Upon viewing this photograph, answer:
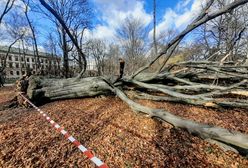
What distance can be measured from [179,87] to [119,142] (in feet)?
8.73

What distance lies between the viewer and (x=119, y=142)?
2.92m

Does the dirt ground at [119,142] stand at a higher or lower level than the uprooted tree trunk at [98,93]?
lower

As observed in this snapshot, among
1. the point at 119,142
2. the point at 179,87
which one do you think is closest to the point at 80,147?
the point at 119,142

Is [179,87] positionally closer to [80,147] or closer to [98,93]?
[98,93]

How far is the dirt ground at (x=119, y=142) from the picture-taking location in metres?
2.41

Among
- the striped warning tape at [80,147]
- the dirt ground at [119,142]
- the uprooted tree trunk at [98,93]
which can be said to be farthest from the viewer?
the uprooted tree trunk at [98,93]

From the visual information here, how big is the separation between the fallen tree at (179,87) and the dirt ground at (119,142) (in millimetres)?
229

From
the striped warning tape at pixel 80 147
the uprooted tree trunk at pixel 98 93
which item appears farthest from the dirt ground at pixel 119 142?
the uprooted tree trunk at pixel 98 93

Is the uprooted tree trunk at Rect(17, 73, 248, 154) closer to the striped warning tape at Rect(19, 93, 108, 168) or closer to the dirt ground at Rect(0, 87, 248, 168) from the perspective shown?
the dirt ground at Rect(0, 87, 248, 168)

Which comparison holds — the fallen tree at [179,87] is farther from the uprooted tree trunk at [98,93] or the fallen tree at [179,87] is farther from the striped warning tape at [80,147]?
the striped warning tape at [80,147]

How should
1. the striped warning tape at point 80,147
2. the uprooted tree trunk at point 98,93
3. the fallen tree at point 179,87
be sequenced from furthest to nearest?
1. the fallen tree at point 179,87
2. the uprooted tree trunk at point 98,93
3. the striped warning tape at point 80,147

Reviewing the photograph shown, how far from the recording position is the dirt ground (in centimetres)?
241

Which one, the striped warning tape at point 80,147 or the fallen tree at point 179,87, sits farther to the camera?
the fallen tree at point 179,87

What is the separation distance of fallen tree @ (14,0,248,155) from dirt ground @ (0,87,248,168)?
9.0 inches
